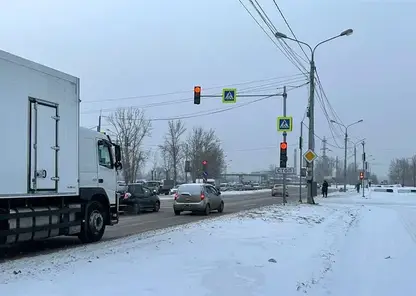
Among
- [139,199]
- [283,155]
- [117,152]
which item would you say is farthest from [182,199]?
[117,152]

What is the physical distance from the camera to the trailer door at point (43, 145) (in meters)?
10.6

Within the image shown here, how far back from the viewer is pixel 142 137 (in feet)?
212

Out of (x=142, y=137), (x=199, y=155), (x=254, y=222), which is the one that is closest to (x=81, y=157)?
(x=254, y=222)

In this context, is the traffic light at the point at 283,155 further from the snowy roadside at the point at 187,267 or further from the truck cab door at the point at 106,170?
the truck cab door at the point at 106,170

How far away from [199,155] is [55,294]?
79.7 m

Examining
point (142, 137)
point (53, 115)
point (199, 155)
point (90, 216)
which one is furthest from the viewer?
point (199, 155)

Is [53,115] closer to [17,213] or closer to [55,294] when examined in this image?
[17,213]

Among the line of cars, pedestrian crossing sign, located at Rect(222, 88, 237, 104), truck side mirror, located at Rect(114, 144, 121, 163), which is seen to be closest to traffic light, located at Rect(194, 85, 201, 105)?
pedestrian crossing sign, located at Rect(222, 88, 237, 104)

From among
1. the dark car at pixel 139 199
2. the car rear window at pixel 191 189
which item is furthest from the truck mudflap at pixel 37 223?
the dark car at pixel 139 199

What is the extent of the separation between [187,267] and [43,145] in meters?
4.53

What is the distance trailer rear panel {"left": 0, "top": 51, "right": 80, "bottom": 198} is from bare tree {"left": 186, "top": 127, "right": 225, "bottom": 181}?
70.4 meters

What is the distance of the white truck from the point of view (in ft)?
32.9

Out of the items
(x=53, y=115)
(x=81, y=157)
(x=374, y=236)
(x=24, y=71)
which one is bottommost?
(x=374, y=236)

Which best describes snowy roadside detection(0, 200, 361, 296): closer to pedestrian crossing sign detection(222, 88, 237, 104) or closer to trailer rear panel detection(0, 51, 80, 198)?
trailer rear panel detection(0, 51, 80, 198)
